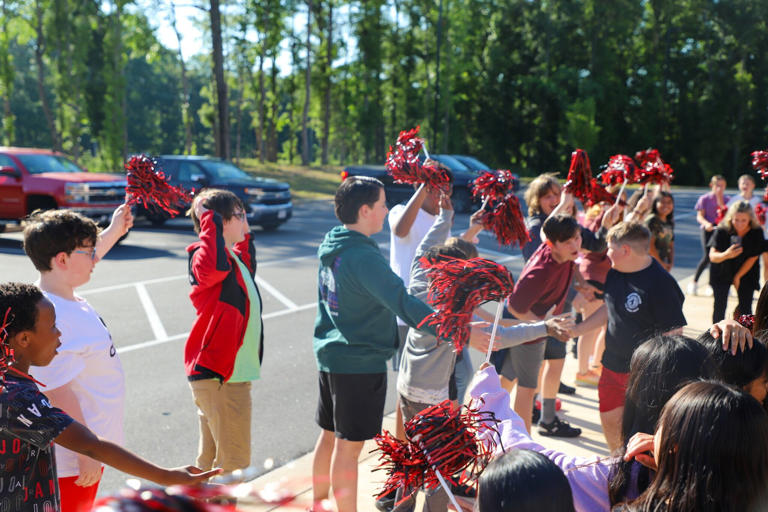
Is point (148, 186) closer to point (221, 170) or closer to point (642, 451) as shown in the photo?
point (642, 451)

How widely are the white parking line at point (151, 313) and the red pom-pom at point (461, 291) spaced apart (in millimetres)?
5349

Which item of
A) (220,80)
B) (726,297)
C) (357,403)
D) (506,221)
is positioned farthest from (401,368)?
(220,80)

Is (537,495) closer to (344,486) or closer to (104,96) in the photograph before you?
(344,486)

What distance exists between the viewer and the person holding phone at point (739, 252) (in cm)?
705

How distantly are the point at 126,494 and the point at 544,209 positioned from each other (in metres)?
5.06

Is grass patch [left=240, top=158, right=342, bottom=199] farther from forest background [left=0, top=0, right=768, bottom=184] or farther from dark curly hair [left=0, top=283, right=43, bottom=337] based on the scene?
dark curly hair [left=0, top=283, right=43, bottom=337]

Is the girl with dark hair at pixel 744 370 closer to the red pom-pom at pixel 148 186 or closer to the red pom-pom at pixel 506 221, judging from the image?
the red pom-pom at pixel 506 221

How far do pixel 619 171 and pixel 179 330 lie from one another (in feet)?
16.7

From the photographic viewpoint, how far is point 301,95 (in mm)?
46781

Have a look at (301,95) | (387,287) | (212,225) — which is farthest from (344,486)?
(301,95)

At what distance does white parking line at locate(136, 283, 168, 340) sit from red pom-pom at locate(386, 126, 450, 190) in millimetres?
4269

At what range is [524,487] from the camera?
5.54 feet

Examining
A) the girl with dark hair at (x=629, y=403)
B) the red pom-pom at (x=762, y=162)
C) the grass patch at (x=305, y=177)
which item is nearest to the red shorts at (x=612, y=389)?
the girl with dark hair at (x=629, y=403)

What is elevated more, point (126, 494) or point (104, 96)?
point (104, 96)
